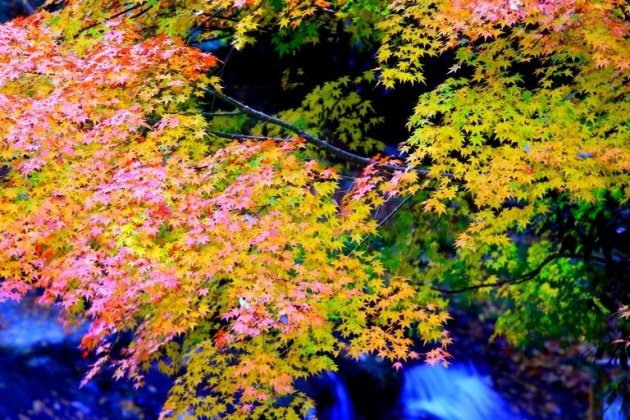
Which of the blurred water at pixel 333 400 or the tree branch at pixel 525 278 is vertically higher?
the tree branch at pixel 525 278

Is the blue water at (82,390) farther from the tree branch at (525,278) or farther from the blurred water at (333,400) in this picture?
the tree branch at (525,278)

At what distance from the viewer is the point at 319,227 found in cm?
427

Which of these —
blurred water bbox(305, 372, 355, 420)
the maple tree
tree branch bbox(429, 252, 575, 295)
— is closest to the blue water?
blurred water bbox(305, 372, 355, 420)

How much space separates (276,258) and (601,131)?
2506 millimetres

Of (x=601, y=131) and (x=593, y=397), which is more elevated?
(x=601, y=131)

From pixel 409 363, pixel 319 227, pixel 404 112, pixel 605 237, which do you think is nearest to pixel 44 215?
pixel 319 227

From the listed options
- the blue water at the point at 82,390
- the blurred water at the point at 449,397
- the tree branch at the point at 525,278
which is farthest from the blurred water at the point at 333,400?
the tree branch at the point at 525,278

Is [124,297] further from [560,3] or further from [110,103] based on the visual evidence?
[560,3]

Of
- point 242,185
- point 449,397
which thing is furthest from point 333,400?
point 242,185

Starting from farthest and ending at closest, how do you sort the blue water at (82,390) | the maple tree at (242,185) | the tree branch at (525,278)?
the blue water at (82,390) < the tree branch at (525,278) < the maple tree at (242,185)

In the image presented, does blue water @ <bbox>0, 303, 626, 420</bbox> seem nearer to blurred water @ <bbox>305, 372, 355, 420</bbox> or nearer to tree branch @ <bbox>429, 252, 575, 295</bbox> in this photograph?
blurred water @ <bbox>305, 372, 355, 420</bbox>

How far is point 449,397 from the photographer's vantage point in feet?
32.4

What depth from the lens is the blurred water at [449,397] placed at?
9375 mm

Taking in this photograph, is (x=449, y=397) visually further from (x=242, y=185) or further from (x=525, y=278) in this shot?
(x=242, y=185)
